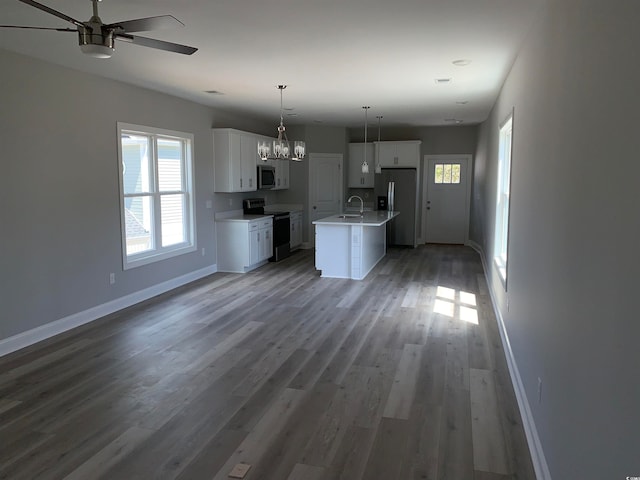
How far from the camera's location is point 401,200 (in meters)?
10.2

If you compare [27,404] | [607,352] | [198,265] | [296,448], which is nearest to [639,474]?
[607,352]

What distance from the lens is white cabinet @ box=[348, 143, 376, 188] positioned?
1062 centimetres

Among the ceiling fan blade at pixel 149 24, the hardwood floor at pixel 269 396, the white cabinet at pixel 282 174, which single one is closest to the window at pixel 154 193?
the hardwood floor at pixel 269 396

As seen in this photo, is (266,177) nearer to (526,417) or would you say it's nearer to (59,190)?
(59,190)

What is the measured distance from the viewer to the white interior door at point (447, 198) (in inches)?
416

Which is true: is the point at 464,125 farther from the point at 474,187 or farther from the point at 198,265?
the point at 198,265

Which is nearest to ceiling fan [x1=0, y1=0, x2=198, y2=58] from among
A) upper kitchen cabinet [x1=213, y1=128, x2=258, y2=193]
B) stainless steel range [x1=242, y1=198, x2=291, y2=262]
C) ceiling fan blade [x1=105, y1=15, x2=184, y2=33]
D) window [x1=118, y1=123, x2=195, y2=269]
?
ceiling fan blade [x1=105, y1=15, x2=184, y2=33]

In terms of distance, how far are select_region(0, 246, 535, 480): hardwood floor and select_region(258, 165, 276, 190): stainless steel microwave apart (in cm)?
349

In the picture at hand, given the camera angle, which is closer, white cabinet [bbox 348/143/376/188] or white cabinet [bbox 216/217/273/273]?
white cabinet [bbox 216/217/273/273]

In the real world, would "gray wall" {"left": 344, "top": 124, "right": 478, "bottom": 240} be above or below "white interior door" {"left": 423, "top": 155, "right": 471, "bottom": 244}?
above

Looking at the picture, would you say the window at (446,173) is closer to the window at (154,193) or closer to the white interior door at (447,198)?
the white interior door at (447,198)

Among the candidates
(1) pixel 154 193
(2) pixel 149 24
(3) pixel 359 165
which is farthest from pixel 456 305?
(3) pixel 359 165

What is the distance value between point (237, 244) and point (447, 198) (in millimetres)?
5361

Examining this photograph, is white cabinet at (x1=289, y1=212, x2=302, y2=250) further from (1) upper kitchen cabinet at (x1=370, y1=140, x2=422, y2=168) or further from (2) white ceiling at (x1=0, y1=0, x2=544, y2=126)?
(2) white ceiling at (x1=0, y1=0, x2=544, y2=126)
